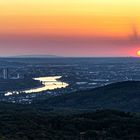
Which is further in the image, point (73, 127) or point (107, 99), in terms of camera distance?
point (107, 99)

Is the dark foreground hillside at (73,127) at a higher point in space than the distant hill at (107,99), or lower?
higher

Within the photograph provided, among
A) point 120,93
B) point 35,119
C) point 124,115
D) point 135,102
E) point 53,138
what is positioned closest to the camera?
point 53,138

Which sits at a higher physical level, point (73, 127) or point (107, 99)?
point (73, 127)

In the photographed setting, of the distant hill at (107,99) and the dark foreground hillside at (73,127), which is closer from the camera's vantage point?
the dark foreground hillside at (73,127)

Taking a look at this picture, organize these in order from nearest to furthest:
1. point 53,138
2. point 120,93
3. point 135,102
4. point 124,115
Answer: point 53,138, point 124,115, point 135,102, point 120,93

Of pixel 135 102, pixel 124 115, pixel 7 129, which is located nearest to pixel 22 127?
pixel 7 129

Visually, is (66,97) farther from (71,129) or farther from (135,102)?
(71,129)

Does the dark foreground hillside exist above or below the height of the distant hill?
above

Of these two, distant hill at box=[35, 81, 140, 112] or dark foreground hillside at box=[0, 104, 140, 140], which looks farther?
distant hill at box=[35, 81, 140, 112]
